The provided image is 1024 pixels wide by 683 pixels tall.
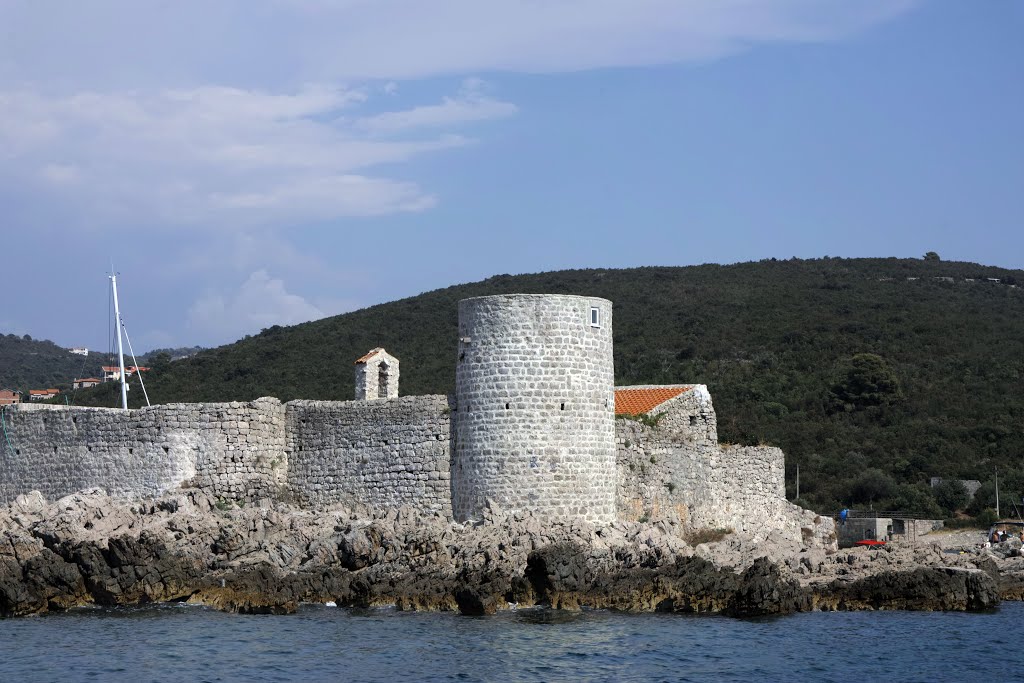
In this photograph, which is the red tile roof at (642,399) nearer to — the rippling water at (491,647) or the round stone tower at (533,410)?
the round stone tower at (533,410)

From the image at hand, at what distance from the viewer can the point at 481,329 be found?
929 inches

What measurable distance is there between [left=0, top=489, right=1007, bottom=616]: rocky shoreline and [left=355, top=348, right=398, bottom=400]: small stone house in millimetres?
3711

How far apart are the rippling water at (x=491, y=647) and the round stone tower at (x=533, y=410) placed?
97.4 inches

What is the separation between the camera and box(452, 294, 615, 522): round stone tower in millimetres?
23219

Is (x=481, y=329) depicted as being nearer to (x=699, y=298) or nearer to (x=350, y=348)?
(x=350, y=348)

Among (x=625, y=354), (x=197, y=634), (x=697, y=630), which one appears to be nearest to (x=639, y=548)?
(x=697, y=630)

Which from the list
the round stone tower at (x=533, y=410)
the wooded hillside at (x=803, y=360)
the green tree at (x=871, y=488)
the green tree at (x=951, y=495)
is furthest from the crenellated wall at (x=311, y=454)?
the green tree at (x=951, y=495)

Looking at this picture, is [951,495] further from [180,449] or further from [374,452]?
[180,449]

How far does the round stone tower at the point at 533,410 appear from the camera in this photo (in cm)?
2322

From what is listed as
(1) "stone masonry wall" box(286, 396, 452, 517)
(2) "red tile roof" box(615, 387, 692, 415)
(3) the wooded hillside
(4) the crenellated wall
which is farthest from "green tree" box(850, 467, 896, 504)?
(1) "stone masonry wall" box(286, 396, 452, 517)

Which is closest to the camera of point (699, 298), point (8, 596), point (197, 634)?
point (197, 634)

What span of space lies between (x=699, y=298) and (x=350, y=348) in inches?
664

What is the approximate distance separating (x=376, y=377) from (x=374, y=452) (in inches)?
95.6

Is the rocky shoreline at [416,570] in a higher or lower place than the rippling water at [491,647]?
higher
